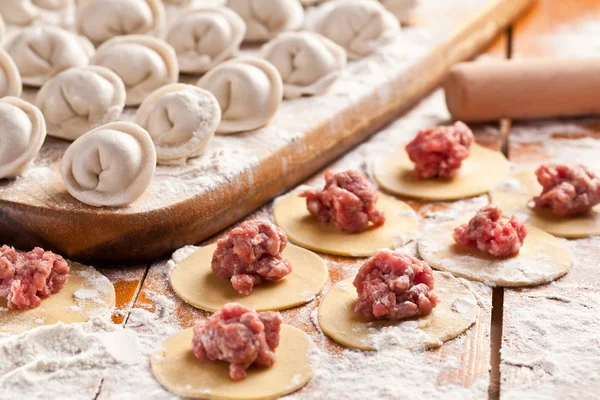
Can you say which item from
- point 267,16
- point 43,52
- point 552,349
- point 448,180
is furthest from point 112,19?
point 552,349

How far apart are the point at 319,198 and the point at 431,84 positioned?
1313 millimetres

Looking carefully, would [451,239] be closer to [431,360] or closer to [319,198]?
[319,198]

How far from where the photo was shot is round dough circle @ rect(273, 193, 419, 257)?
8.82 ft

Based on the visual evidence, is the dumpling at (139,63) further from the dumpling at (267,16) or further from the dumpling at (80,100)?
the dumpling at (267,16)

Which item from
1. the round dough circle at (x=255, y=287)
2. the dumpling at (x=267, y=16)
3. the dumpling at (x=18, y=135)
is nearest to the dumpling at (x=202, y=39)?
the dumpling at (x=267, y=16)

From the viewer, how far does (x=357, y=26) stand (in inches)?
145

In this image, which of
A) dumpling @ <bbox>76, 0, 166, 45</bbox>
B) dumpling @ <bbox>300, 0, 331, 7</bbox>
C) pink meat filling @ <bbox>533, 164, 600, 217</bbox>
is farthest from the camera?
dumpling @ <bbox>300, 0, 331, 7</bbox>

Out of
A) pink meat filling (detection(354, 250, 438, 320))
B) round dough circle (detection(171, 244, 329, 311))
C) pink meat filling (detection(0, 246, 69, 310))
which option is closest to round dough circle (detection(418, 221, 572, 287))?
pink meat filling (detection(354, 250, 438, 320))

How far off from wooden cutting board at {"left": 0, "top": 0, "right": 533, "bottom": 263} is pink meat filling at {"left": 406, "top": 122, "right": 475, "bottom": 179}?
330mm

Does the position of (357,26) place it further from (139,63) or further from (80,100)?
(80,100)

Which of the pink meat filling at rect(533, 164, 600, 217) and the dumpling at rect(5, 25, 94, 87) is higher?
the dumpling at rect(5, 25, 94, 87)

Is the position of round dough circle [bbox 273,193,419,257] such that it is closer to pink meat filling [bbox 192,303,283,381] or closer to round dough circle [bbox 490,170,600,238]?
round dough circle [bbox 490,170,600,238]

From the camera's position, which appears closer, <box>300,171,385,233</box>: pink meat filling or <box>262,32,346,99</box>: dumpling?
<box>300,171,385,233</box>: pink meat filling

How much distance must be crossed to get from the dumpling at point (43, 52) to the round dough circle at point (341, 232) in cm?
98
